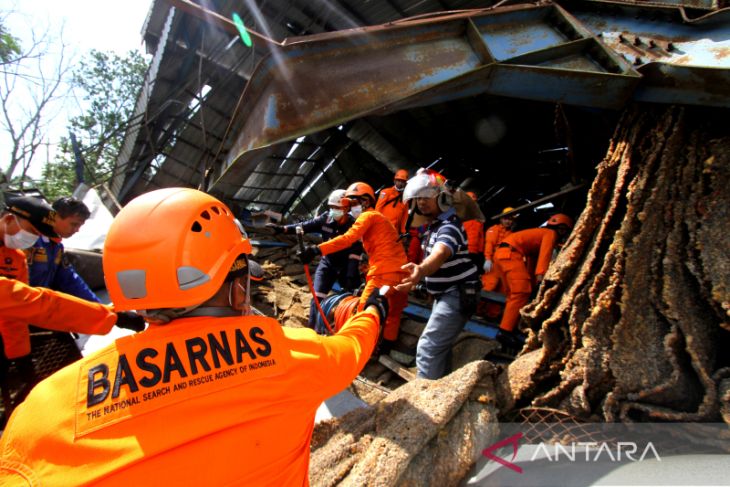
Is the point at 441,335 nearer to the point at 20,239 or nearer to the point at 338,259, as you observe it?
the point at 338,259

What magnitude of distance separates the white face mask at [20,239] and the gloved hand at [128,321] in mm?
1149

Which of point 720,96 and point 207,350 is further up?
point 720,96

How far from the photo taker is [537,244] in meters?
4.91

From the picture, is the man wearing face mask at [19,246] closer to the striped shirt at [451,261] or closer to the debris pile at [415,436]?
the debris pile at [415,436]

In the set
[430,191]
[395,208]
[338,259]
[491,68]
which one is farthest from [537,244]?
[491,68]

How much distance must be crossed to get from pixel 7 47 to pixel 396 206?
19.0 m

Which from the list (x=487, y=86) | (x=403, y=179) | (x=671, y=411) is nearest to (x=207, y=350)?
(x=671, y=411)

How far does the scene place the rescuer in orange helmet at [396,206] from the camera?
5.91 metres

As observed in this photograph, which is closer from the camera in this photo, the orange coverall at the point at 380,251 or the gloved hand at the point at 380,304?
the gloved hand at the point at 380,304

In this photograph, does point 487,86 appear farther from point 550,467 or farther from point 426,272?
point 550,467

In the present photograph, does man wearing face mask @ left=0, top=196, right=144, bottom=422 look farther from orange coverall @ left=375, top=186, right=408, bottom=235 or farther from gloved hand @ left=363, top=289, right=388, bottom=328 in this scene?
orange coverall @ left=375, top=186, right=408, bottom=235

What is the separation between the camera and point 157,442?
0.94 m

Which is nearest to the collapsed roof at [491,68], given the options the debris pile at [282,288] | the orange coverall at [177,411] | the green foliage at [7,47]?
the orange coverall at [177,411]

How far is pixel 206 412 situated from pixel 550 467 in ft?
4.95
